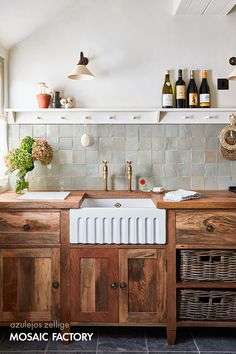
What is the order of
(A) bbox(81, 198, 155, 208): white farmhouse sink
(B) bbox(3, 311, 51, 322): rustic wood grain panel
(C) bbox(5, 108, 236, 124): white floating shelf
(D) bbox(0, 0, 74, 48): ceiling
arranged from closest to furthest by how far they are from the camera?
(B) bbox(3, 311, 51, 322): rustic wood grain panel < (D) bbox(0, 0, 74, 48): ceiling < (A) bbox(81, 198, 155, 208): white farmhouse sink < (C) bbox(5, 108, 236, 124): white floating shelf

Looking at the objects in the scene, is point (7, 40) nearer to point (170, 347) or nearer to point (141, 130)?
point (141, 130)

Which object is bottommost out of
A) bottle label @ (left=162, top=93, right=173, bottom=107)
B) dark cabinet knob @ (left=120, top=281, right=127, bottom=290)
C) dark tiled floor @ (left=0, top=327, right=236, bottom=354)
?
dark tiled floor @ (left=0, top=327, right=236, bottom=354)

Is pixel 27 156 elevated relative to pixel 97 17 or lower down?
lower down

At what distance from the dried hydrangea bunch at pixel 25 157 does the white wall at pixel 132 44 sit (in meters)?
0.64

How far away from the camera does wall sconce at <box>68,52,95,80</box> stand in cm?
277

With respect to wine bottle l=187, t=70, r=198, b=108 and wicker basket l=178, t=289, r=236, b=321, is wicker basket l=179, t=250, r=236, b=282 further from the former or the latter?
wine bottle l=187, t=70, r=198, b=108

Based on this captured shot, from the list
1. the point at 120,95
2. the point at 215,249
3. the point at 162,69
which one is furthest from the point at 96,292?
the point at 162,69

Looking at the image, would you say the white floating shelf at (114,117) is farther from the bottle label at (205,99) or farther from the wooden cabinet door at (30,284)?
the wooden cabinet door at (30,284)

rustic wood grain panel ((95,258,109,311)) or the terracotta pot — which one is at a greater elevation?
the terracotta pot

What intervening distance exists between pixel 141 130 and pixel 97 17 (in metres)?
0.95

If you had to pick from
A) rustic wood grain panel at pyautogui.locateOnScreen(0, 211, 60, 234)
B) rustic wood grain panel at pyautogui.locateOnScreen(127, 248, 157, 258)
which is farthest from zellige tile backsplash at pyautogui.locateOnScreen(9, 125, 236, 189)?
rustic wood grain panel at pyautogui.locateOnScreen(127, 248, 157, 258)

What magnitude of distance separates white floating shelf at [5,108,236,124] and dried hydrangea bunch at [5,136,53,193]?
10.5 inches

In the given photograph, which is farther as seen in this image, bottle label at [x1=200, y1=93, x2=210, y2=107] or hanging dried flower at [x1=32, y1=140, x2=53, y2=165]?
bottle label at [x1=200, y1=93, x2=210, y2=107]

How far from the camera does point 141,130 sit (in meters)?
3.07
